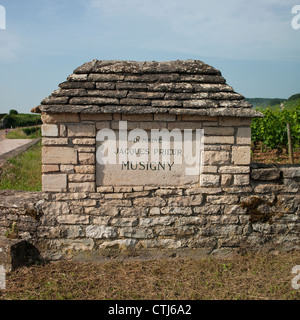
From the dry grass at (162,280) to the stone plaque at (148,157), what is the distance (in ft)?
3.92

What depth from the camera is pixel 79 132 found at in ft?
13.7

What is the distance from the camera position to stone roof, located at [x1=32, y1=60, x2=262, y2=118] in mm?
4074

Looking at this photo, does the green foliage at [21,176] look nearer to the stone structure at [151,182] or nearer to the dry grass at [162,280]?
the stone structure at [151,182]

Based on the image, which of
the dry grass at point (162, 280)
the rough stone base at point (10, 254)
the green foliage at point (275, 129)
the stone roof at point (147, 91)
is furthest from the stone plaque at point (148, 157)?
the green foliage at point (275, 129)

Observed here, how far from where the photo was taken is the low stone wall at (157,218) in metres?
4.27

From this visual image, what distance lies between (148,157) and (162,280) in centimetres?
167

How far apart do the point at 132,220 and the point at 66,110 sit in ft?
5.84

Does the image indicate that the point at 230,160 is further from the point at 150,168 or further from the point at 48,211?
the point at 48,211

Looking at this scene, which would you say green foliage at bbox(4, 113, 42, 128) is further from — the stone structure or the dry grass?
the dry grass

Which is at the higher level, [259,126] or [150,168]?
[259,126]

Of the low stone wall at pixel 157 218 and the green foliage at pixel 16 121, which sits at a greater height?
the green foliage at pixel 16 121

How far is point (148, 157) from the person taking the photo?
432 centimetres

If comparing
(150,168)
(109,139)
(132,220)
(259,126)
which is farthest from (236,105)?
(259,126)

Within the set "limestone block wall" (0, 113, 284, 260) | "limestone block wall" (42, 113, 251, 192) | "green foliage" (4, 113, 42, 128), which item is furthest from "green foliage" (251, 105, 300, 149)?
"green foliage" (4, 113, 42, 128)
